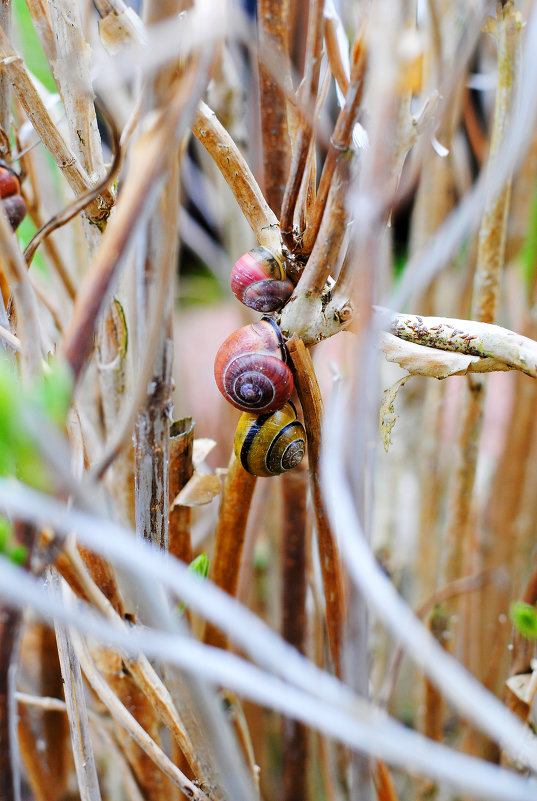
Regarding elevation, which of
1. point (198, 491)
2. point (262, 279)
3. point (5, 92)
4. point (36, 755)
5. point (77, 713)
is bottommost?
point (36, 755)

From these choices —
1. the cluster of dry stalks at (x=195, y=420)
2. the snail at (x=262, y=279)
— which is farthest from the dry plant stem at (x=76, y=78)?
the snail at (x=262, y=279)

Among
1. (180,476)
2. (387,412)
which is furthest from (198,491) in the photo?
(387,412)

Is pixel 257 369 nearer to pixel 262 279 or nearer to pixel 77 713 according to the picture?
pixel 262 279

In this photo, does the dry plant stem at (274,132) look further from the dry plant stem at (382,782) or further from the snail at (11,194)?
the dry plant stem at (382,782)

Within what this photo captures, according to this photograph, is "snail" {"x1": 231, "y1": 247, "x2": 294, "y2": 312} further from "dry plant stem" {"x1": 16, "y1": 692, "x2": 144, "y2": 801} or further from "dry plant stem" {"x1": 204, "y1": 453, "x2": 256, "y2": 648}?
"dry plant stem" {"x1": 16, "y1": 692, "x2": 144, "y2": 801}

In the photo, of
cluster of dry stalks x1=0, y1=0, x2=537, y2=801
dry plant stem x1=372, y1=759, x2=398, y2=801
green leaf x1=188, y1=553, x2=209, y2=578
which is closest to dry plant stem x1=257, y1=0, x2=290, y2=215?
cluster of dry stalks x1=0, y1=0, x2=537, y2=801
